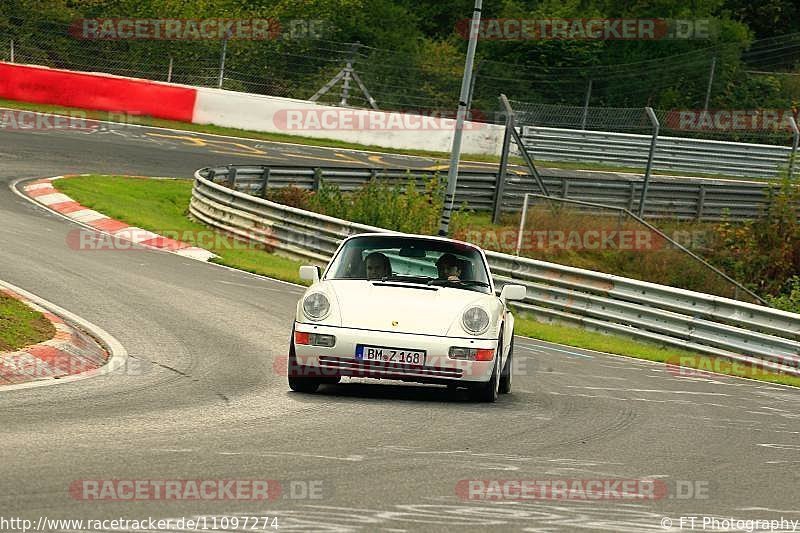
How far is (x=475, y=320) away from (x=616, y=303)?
921 cm

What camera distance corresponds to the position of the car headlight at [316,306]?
419 inches

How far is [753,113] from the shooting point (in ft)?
153

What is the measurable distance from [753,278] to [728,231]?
1.66 m

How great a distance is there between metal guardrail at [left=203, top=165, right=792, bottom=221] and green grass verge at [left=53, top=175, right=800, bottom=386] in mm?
1515

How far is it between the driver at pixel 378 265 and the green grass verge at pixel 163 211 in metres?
8.96

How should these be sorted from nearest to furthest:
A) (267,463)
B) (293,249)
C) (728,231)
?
(267,463) → (293,249) → (728,231)

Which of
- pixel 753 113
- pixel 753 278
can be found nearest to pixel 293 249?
pixel 753 278

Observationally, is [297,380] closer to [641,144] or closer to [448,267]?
[448,267]

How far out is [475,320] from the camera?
35.0ft

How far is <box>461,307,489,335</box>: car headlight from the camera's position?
34.9 feet

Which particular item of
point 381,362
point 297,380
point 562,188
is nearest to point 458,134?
point 562,188

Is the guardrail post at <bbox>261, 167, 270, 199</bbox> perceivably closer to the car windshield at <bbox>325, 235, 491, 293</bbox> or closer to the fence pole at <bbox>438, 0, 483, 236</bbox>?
the fence pole at <bbox>438, 0, 483, 236</bbox>

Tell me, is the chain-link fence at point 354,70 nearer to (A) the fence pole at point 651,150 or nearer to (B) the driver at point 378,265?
(A) the fence pole at point 651,150

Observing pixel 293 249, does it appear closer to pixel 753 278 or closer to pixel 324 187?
pixel 324 187
